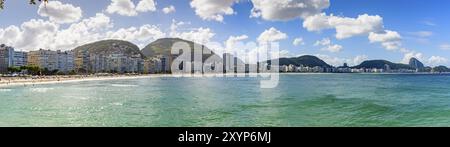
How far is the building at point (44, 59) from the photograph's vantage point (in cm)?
14784

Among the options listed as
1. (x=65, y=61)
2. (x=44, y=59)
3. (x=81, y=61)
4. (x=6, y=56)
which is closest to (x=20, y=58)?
(x=6, y=56)

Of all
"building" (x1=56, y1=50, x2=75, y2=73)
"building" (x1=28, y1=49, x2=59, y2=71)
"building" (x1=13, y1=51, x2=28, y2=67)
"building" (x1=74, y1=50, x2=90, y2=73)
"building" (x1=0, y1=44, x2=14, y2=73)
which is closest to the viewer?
"building" (x1=0, y1=44, x2=14, y2=73)

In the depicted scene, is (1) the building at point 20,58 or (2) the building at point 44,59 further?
(2) the building at point 44,59

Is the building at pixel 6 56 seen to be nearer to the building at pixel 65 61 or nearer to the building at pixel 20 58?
the building at pixel 20 58

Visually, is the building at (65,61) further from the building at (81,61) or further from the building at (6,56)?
the building at (6,56)

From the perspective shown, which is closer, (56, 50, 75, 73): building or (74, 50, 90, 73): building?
(56, 50, 75, 73): building

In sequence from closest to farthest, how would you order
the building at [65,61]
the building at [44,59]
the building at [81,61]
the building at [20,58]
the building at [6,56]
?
1. the building at [6,56]
2. the building at [20,58]
3. the building at [44,59]
4. the building at [65,61]
5. the building at [81,61]

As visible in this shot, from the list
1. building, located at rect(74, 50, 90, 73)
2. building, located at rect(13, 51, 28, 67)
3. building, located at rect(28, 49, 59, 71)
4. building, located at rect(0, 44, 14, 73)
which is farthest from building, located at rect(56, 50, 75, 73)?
building, located at rect(0, 44, 14, 73)

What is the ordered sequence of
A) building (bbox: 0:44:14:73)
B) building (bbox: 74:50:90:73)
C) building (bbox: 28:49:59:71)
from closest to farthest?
1. building (bbox: 0:44:14:73)
2. building (bbox: 28:49:59:71)
3. building (bbox: 74:50:90:73)

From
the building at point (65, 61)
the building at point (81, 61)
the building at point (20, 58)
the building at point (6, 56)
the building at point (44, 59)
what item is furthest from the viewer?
the building at point (81, 61)

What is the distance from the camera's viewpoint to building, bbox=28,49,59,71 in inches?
5820

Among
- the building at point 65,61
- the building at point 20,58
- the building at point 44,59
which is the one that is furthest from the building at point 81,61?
the building at point 20,58

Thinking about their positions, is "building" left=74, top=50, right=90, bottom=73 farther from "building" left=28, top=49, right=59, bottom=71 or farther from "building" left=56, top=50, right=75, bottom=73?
"building" left=28, top=49, right=59, bottom=71
